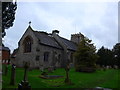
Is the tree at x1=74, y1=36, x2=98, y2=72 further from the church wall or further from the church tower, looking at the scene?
the church tower

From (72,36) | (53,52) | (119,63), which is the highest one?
(72,36)

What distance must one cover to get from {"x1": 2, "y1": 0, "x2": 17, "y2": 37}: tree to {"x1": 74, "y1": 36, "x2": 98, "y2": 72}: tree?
14.8m

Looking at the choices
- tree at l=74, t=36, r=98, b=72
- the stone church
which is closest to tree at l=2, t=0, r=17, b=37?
the stone church

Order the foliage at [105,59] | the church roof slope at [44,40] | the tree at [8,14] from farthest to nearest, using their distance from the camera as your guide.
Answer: the foliage at [105,59]
the church roof slope at [44,40]
the tree at [8,14]

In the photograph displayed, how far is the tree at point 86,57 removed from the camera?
29.5 m

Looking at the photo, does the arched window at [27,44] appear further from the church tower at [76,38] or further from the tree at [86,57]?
the church tower at [76,38]

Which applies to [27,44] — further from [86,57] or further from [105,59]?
[105,59]

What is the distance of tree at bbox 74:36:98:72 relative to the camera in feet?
96.9

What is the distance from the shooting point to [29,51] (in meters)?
33.2

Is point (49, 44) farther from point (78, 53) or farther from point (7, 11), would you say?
point (7, 11)

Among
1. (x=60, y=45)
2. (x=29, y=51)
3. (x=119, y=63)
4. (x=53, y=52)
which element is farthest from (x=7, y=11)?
(x=119, y=63)

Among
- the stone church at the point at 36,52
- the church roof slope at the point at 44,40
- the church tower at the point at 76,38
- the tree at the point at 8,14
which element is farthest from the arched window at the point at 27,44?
the church tower at the point at 76,38

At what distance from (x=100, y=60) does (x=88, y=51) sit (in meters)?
20.7

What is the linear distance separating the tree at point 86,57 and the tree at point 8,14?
584 inches
